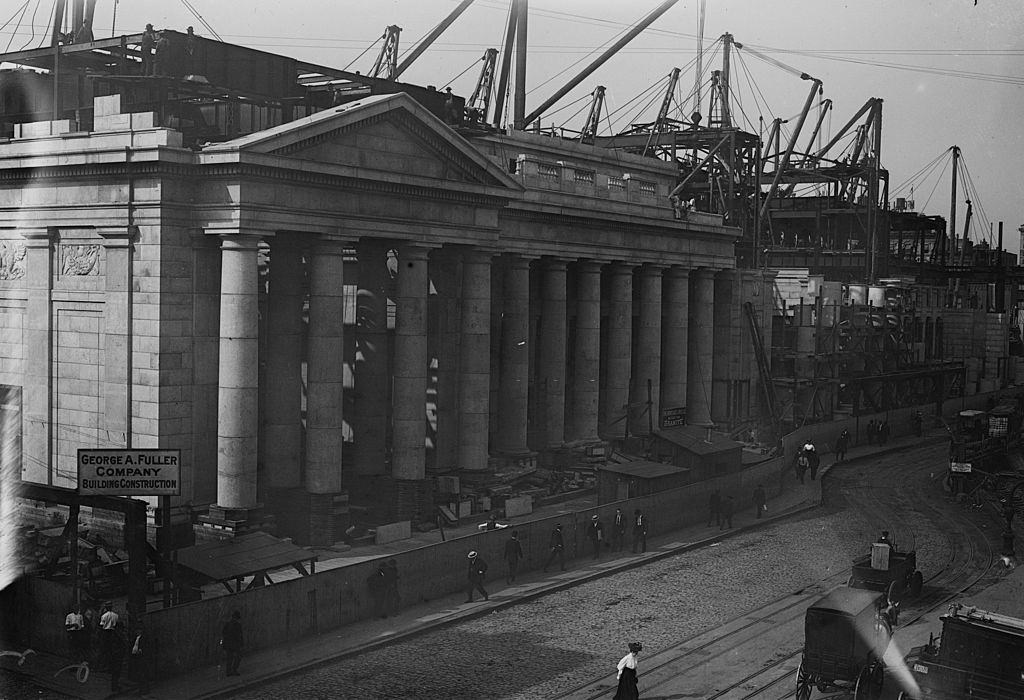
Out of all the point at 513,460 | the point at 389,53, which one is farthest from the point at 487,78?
the point at 513,460

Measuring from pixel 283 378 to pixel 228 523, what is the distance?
6.08 m

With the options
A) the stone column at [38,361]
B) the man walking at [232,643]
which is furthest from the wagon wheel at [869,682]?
the stone column at [38,361]

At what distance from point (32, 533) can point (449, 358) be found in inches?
762

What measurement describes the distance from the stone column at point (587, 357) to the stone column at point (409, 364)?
1592cm

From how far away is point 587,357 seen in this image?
59.3 m

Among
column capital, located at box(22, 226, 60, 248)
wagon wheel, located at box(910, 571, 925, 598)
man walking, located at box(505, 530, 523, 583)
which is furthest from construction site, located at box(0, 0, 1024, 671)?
wagon wheel, located at box(910, 571, 925, 598)

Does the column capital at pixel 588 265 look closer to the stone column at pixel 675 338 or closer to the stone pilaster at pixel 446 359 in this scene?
the stone column at pixel 675 338

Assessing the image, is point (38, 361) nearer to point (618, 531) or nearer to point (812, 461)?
point (618, 531)

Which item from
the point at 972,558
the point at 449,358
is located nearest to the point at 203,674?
the point at 449,358

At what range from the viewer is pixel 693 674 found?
2866cm

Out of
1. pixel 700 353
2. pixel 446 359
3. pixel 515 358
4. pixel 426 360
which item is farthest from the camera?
pixel 700 353

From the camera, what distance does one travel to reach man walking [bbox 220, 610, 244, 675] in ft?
90.0

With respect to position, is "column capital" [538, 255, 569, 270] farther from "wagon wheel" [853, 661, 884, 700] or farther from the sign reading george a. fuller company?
"wagon wheel" [853, 661, 884, 700]

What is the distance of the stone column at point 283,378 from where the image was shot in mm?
41688
